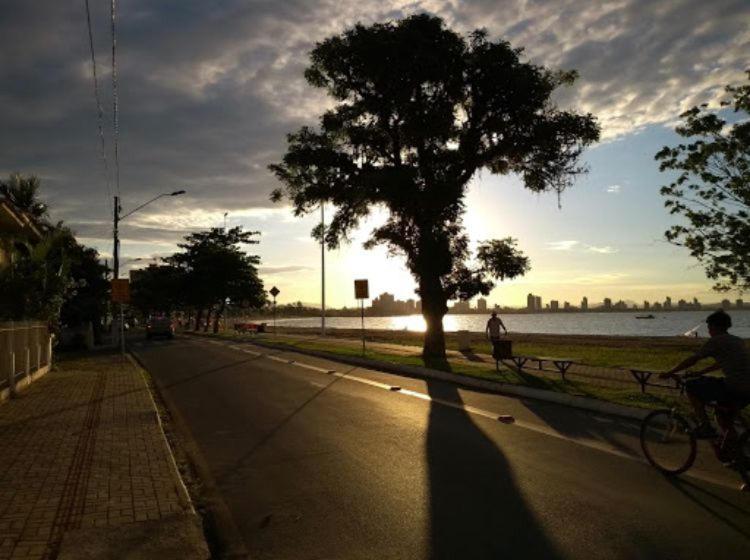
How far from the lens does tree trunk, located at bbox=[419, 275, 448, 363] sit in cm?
2441

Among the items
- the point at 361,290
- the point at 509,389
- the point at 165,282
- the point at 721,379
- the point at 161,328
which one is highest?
the point at 165,282

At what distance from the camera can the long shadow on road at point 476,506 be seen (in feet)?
16.1

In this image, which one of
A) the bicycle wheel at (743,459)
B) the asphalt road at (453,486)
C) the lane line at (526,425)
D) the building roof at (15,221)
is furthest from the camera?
the building roof at (15,221)

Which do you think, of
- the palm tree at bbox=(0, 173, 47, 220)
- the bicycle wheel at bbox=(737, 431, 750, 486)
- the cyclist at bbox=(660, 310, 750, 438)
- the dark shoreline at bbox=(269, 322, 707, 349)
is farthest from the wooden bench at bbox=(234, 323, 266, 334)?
the bicycle wheel at bbox=(737, 431, 750, 486)

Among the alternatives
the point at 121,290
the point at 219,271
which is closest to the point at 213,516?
the point at 121,290

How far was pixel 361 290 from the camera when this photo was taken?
25.9m

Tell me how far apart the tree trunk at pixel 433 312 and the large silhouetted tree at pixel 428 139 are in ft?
0.13

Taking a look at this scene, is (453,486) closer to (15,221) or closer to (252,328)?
(15,221)

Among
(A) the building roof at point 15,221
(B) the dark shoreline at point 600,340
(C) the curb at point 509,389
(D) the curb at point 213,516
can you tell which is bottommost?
(B) the dark shoreline at point 600,340

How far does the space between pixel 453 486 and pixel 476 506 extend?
700 millimetres

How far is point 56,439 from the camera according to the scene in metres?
9.02

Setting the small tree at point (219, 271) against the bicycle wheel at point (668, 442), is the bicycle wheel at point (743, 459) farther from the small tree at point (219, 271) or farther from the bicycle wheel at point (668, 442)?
the small tree at point (219, 271)

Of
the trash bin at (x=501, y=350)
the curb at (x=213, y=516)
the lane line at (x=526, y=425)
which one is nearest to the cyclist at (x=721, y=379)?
the lane line at (x=526, y=425)

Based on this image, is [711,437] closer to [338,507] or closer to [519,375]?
[338,507]
